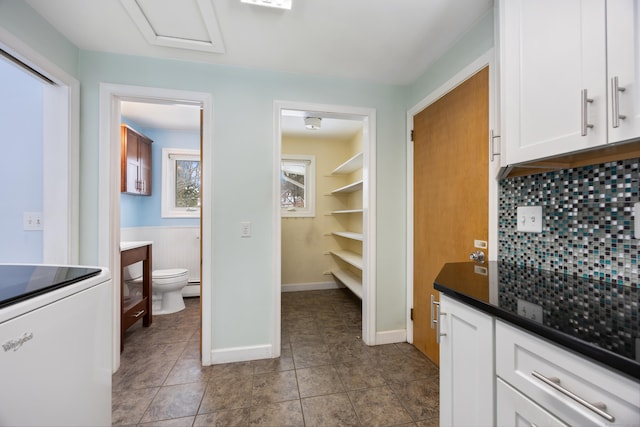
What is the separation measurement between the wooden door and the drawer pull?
0.96 meters

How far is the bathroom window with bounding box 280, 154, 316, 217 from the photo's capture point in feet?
12.8

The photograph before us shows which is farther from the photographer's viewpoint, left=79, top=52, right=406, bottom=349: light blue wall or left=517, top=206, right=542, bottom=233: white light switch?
left=79, top=52, right=406, bottom=349: light blue wall

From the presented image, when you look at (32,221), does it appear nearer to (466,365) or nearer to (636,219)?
(466,365)

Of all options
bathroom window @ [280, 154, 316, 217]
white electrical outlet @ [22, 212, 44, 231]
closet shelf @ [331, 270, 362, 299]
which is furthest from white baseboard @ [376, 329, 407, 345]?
white electrical outlet @ [22, 212, 44, 231]

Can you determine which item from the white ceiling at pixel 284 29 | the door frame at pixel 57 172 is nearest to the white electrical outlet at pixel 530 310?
the white ceiling at pixel 284 29

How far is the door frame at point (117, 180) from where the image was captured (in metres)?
1.79

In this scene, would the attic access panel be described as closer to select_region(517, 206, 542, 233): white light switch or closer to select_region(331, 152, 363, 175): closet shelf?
select_region(331, 152, 363, 175): closet shelf

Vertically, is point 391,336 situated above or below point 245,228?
below

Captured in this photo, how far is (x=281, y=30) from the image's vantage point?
62.2 inches

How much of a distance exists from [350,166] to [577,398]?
3050 mm

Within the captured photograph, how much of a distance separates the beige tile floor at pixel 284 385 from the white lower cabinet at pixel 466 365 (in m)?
0.61

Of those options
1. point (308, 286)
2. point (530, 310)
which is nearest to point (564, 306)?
point (530, 310)

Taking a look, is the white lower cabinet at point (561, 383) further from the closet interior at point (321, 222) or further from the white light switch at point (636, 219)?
the closet interior at point (321, 222)

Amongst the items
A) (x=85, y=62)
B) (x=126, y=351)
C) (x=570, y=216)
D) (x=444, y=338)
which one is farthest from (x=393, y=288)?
(x=85, y=62)
